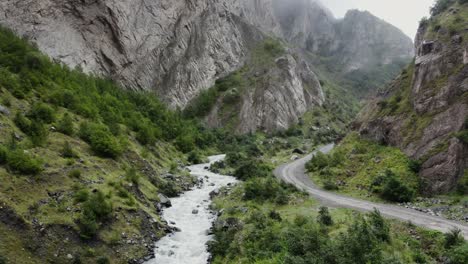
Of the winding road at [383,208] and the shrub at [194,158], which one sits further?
the shrub at [194,158]

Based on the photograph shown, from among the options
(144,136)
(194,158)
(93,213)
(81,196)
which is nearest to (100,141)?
(81,196)

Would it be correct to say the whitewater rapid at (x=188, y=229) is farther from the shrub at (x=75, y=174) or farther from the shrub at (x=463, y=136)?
the shrub at (x=463, y=136)

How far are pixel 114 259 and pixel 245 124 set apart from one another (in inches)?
3590

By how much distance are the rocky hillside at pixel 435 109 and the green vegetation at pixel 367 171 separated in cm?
160

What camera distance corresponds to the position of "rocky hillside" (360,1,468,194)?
3803cm

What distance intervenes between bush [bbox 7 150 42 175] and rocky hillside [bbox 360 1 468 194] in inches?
1614

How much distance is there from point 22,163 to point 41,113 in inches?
545

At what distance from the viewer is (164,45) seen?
113m

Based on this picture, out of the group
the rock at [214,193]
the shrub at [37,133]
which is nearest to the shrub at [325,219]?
the rock at [214,193]

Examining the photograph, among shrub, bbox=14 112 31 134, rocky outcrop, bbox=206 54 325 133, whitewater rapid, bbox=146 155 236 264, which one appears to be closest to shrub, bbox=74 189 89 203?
whitewater rapid, bbox=146 155 236 264

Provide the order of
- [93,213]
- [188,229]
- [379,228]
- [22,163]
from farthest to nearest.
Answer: [188,229], [22,163], [93,213], [379,228]

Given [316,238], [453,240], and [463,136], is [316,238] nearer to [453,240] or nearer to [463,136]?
[453,240]

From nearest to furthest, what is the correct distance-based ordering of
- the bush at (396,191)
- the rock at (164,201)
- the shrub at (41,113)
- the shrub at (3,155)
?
the shrub at (3,155) → the bush at (396,191) → the shrub at (41,113) → the rock at (164,201)

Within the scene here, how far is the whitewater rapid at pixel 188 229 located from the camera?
30719mm
